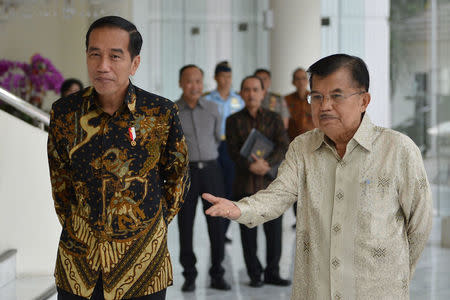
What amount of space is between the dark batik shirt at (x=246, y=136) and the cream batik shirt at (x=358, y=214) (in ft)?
10.8

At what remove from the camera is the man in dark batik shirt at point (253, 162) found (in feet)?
19.2

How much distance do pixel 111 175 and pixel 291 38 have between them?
831 centimetres

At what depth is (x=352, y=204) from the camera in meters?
2.43

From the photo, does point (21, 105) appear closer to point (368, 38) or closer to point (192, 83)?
point (192, 83)

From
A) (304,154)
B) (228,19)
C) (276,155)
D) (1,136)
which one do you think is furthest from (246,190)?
(228,19)

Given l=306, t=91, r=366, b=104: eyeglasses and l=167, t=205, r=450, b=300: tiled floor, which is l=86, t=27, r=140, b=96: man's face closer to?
l=306, t=91, r=366, b=104: eyeglasses

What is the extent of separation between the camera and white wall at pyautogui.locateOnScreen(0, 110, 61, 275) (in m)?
4.89

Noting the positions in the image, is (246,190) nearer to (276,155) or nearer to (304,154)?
(276,155)

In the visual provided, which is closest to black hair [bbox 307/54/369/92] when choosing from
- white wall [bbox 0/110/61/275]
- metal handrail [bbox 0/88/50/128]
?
metal handrail [bbox 0/88/50/128]

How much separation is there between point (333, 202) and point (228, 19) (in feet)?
30.4

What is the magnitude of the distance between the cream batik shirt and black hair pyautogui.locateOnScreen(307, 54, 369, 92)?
0.50 feet

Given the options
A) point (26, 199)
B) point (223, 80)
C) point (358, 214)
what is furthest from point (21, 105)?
point (223, 80)

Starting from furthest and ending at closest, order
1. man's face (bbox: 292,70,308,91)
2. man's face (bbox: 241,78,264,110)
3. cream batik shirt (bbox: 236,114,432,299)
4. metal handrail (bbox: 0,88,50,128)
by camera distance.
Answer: man's face (bbox: 292,70,308,91)
man's face (bbox: 241,78,264,110)
metal handrail (bbox: 0,88,50,128)
cream batik shirt (bbox: 236,114,432,299)

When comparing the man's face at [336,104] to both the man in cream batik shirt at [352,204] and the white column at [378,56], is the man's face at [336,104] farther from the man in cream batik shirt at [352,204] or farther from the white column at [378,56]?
the white column at [378,56]
